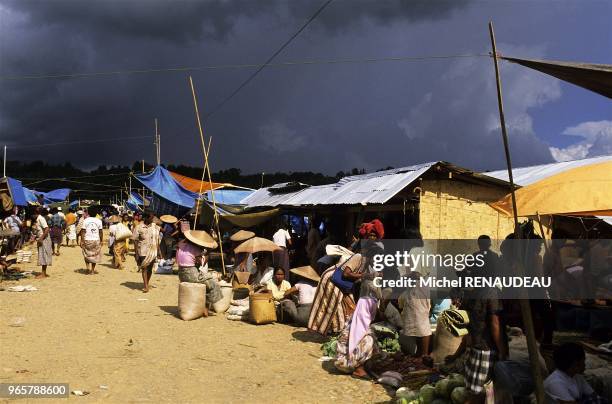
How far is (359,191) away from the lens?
11.5 meters

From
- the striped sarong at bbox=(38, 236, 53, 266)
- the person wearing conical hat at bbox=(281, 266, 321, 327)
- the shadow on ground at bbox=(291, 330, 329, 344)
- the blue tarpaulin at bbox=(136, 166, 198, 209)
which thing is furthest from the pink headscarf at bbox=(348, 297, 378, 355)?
the blue tarpaulin at bbox=(136, 166, 198, 209)

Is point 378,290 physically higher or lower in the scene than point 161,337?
higher

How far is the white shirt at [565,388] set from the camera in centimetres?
394

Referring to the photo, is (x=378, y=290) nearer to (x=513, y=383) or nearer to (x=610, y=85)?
(x=513, y=383)

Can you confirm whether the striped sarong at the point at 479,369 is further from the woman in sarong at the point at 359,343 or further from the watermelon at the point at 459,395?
the woman in sarong at the point at 359,343

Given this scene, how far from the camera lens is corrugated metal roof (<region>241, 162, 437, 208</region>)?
9.85m


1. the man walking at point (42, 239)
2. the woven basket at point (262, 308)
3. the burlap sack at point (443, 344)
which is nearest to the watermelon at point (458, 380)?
the burlap sack at point (443, 344)

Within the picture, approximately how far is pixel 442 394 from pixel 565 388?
1.17 metres

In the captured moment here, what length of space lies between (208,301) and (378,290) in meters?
4.35

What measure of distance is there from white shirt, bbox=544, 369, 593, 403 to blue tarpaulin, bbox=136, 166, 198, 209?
16.7m

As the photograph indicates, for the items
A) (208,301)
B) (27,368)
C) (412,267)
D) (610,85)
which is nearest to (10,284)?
(208,301)

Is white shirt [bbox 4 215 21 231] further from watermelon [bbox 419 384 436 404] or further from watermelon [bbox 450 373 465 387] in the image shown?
watermelon [bbox 450 373 465 387]

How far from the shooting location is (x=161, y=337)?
25.5 ft

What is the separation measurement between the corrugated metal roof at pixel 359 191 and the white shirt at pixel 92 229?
4.77 m
